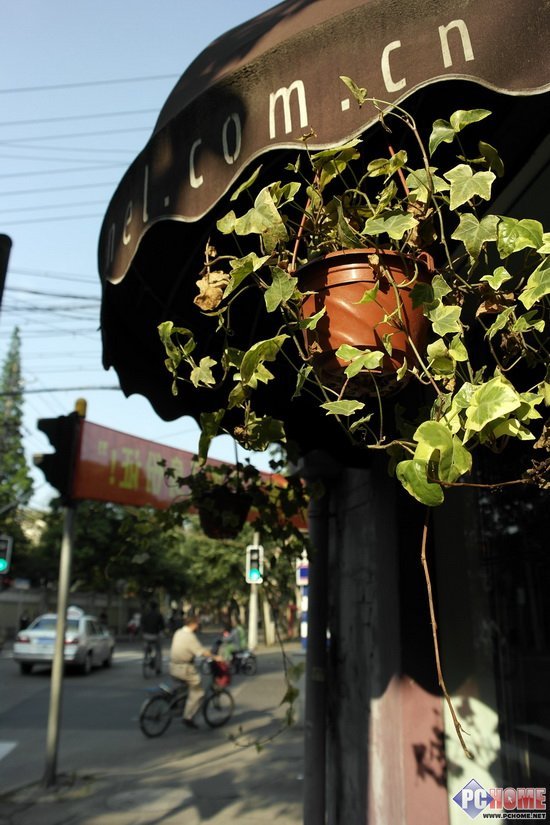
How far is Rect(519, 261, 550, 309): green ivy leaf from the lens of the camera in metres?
1.21

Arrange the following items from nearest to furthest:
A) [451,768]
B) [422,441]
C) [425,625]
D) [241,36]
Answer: [422,441]
[241,36]
[451,768]
[425,625]

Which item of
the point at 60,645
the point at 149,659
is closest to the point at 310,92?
the point at 60,645

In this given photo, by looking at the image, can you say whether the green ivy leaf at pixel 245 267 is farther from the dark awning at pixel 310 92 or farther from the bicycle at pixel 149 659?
the bicycle at pixel 149 659

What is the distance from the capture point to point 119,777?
6.31 m

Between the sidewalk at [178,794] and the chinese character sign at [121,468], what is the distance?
2661 mm

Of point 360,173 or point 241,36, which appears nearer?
point 360,173

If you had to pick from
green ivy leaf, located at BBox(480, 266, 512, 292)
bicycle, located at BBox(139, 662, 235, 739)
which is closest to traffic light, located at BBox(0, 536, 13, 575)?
bicycle, located at BBox(139, 662, 235, 739)

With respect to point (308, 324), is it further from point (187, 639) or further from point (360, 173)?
point (187, 639)

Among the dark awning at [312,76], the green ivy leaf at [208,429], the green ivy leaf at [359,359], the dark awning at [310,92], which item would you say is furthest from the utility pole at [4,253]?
the green ivy leaf at [359,359]

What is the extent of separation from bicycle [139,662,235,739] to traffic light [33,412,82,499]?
4146 mm

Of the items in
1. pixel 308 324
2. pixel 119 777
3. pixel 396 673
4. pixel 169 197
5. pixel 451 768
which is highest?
pixel 169 197

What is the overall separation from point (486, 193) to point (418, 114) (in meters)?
0.87

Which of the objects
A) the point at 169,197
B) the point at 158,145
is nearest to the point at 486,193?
the point at 169,197

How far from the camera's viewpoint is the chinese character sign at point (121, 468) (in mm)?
6098
